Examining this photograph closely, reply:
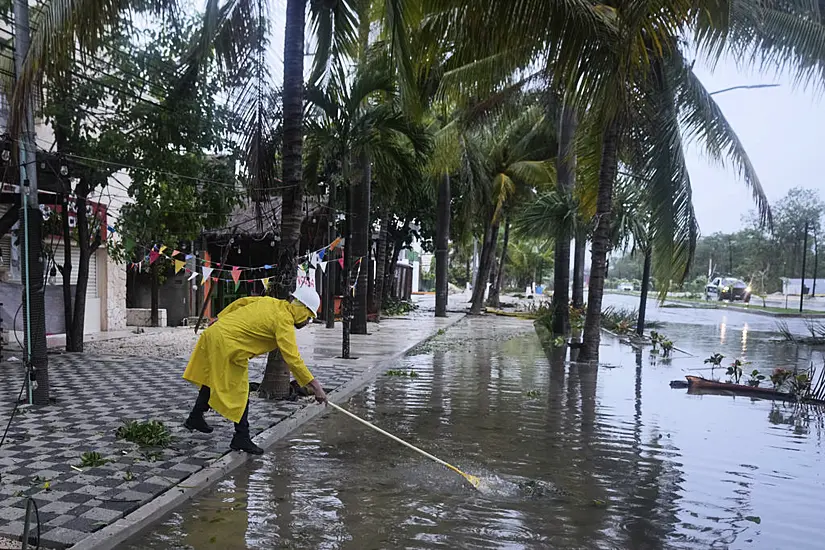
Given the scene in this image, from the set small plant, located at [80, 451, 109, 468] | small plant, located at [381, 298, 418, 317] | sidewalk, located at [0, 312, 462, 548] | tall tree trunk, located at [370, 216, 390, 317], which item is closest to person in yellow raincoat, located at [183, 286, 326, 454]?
sidewalk, located at [0, 312, 462, 548]

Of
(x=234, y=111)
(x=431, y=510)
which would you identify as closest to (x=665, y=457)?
(x=431, y=510)

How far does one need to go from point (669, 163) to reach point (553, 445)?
7202mm

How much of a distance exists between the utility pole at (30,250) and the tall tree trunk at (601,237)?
8807 mm

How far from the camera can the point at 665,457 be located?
252 inches

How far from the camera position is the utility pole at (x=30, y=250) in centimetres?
704

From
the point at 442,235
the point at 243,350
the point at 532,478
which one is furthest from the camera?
the point at 442,235

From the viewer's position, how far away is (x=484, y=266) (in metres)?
27.7

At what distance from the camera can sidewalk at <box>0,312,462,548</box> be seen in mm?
4258

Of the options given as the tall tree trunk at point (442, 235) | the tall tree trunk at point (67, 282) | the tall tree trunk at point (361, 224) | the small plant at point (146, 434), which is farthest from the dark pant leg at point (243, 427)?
the tall tree trunk at point (442, 235)

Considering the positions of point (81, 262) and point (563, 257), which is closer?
point (81, 262)

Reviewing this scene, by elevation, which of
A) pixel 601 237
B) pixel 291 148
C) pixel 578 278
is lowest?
pixel 578 278

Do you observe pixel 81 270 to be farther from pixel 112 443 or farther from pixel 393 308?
pixel 393 308

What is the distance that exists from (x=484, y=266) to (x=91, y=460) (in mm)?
23199

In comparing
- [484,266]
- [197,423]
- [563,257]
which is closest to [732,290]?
[484,266]
